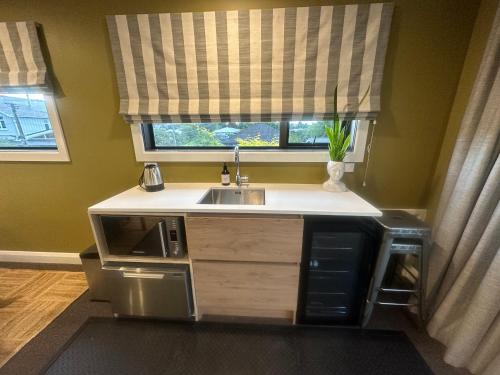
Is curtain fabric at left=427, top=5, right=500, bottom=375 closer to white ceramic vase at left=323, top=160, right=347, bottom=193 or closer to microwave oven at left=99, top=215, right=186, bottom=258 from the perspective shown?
white ceramic vase at left=323, top=160, right=347, bottom=193

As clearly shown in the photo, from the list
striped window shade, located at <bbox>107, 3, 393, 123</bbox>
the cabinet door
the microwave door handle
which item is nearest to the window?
striped window shade, located at <bbox>107, 3, 393, 123</bbox>

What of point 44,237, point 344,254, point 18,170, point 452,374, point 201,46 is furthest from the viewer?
Answer: point 44,237

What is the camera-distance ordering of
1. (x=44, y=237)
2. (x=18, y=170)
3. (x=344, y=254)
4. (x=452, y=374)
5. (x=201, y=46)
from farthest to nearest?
1. (x=44, y=237)
2. (x=18, y=170)
3. (x=201, y=46)
4. (x=344, y=254)
5. (x=452, y=374)

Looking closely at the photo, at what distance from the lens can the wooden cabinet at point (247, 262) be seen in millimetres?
1304

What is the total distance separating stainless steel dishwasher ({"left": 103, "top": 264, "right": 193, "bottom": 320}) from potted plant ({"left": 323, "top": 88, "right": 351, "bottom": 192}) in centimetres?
125

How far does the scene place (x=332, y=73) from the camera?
1.50m

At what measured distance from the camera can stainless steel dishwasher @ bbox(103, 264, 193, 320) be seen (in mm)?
1427

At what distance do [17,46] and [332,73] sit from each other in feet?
7.67

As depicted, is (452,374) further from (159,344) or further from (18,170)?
(18,170)

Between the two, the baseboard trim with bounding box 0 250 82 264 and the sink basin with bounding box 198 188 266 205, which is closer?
the sink basin with bounding box 198 188 266 205

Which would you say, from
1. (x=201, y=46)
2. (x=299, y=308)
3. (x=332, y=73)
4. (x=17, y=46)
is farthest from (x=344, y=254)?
(x=17, y=46)

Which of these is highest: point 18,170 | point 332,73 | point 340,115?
point 332,73

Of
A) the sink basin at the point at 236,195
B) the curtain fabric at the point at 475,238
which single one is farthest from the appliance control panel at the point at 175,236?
the curtain fabric at the point at 475,238

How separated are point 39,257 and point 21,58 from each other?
6.17 feet
